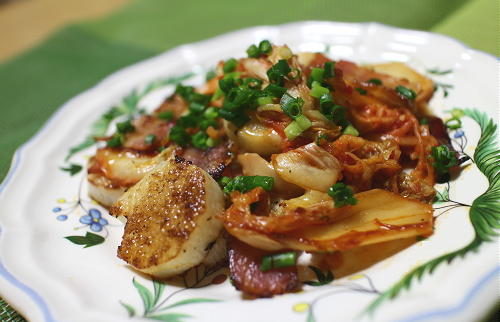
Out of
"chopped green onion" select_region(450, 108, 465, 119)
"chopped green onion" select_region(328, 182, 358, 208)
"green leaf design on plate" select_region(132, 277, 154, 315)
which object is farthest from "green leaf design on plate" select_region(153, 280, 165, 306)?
"chopped green onion" select_region(450, 108, 465, 119)

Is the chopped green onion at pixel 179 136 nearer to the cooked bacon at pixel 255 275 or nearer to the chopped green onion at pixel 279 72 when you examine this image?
the chopped green onion at pixel 279 72

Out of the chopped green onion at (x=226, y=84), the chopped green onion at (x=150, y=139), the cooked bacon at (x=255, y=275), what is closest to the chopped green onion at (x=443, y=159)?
the cooked bacon at (x=255, y=275)

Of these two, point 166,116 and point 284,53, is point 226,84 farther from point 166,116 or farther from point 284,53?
point 166,116

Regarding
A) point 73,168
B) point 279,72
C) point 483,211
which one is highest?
point 279,72

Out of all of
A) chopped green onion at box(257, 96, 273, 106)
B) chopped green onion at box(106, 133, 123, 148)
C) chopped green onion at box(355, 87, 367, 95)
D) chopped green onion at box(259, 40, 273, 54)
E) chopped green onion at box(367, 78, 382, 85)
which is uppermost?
chopped green onion at box(259, 40, 273, 54)

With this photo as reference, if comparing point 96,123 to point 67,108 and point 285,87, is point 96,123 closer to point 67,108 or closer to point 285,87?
point 67,108

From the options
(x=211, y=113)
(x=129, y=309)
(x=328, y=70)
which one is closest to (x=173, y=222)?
(x=129, y=309)

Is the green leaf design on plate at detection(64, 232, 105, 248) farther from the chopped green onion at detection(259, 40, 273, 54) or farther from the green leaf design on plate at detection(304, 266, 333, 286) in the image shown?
the chopped green onion at detection(259, 40, 273, 54)
